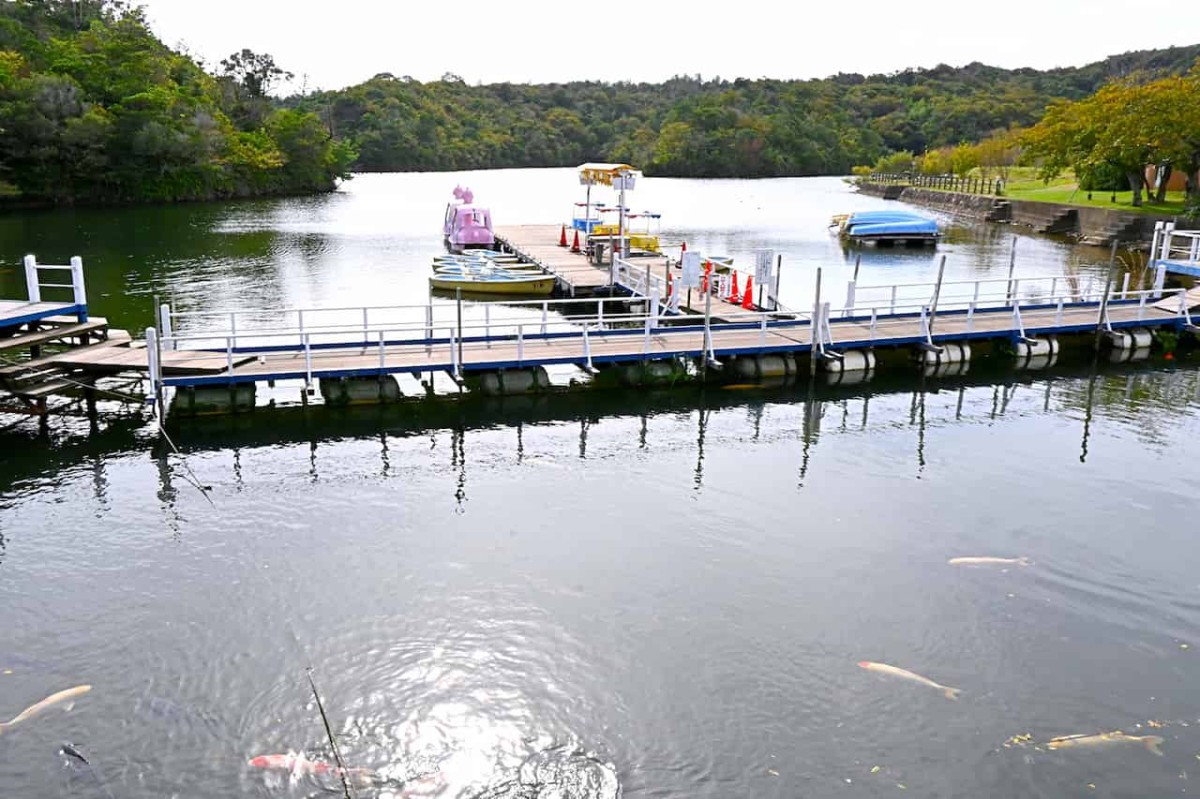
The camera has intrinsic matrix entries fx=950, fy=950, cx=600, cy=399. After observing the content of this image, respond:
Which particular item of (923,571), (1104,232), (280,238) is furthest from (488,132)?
(923,571)

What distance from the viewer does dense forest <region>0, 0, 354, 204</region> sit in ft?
233

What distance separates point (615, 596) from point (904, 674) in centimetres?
382

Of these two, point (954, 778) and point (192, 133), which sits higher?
point (192, 133)

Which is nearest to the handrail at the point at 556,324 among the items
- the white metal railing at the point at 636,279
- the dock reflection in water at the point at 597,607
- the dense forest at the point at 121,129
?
the white metal railing at the point at 636,279

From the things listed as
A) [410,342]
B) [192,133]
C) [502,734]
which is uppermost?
[192,133]

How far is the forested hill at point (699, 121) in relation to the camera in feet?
474

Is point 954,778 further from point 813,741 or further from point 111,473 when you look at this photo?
point 111,473

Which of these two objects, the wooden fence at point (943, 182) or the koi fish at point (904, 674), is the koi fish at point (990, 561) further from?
the wooden fence at point (943, 182)

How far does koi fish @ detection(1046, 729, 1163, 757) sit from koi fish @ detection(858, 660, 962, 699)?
113 centimetres

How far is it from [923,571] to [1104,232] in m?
52.6

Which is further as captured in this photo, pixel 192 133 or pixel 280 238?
pixel 192 133

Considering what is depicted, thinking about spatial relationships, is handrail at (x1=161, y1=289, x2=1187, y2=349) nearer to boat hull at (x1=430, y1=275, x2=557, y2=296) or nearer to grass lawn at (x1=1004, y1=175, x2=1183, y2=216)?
boat hull at (x1=430, y1=275, x2=557, y2=296)

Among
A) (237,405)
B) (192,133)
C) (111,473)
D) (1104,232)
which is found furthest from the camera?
(192,133)

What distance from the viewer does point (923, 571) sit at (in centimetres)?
1376
